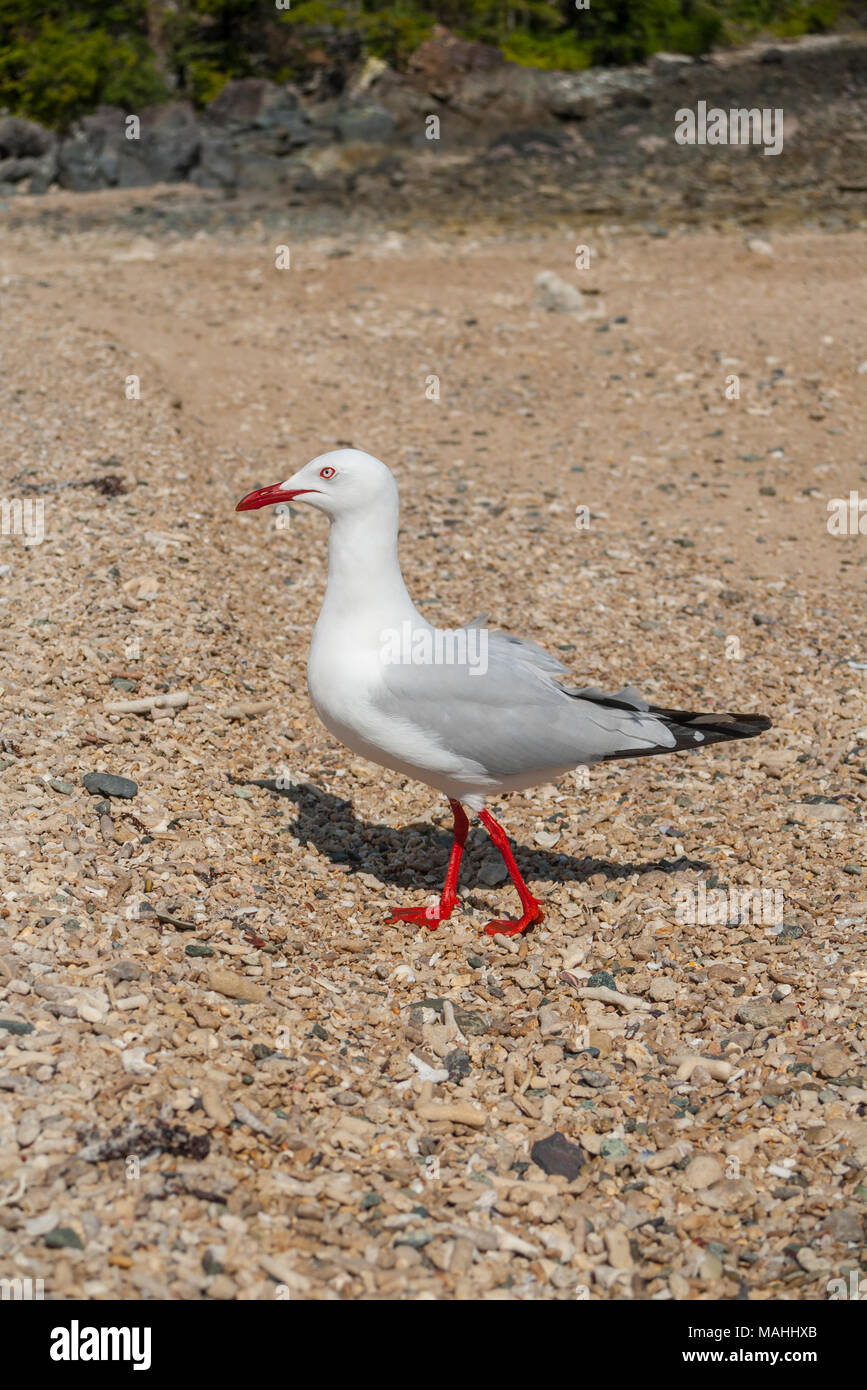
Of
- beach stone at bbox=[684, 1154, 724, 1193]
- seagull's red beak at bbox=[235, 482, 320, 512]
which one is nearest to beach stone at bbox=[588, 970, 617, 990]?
beach stone at bbox=[684, 1154, 724, 1193]

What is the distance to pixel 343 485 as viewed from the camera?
17.2ft

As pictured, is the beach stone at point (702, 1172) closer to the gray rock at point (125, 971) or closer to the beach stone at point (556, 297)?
the gray rock at point (125, 971)

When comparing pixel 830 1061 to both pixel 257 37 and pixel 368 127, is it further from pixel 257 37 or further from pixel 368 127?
pixel 257 37

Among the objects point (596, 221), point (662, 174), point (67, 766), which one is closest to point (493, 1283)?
point (67, 766)

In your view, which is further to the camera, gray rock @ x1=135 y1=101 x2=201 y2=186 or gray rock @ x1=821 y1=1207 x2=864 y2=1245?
gray rock @ x1=135 y1=101 x2=201 y2=186

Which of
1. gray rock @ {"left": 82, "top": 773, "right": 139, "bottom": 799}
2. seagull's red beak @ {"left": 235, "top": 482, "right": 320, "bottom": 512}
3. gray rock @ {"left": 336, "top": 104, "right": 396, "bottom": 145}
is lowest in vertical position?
gray rock @ {"left": 82, "top": 773, "right": 139, "bottom": 799}

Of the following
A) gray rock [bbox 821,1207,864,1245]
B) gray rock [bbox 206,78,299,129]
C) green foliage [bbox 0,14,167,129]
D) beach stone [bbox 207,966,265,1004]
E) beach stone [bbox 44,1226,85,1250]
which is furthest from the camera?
gray rock [bbox 206,78,299,129]

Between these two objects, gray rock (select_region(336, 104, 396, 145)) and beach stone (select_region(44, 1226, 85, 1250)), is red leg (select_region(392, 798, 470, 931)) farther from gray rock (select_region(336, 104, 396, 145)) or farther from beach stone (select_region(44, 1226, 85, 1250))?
gray rock (select_region(336, 104, 396, 145))

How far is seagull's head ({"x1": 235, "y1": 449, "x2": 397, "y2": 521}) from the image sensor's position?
5219 millimetres

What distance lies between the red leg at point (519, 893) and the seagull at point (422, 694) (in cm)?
2

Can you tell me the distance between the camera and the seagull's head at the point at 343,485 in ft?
17.1

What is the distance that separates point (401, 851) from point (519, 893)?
89 centimetres

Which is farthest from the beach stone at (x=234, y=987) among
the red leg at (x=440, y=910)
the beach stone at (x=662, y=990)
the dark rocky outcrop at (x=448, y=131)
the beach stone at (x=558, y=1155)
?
the dark rocky outcrop at (x=448, y=131)

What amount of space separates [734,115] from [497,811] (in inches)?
1025
